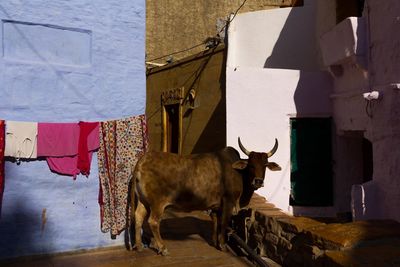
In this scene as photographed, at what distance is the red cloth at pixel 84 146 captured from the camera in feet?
18.9

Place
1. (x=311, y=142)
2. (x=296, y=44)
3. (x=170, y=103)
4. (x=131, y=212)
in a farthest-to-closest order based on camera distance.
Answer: (x=170, y=103)
(x=296, y=44)
(x=311, y=142)
(x=131, y=212)

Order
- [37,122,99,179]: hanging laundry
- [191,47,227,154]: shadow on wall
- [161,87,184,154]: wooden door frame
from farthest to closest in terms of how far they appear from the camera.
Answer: [161,87,184,154]: wooden door frame < [191,47,227,154]: shadow on wall < [37,122,99,179]: hanging laundry

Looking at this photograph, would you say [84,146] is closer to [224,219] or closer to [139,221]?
[139,221]

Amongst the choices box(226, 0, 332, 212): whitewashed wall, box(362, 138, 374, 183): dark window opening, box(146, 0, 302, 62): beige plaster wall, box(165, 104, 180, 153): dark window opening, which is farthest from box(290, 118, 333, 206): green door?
box(146, 0, 302, 62): beige plaster wall

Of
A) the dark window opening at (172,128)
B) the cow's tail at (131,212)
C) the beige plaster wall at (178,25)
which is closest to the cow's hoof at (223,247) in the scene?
the cow's tail at (131,212)

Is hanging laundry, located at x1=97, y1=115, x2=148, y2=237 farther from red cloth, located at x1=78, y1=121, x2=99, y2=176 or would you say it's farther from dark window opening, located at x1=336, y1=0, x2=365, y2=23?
dark window opening, located at x1=336, y1=0, x2=365, y2=23

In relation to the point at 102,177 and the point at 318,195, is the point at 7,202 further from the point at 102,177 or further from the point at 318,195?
the point at 318,195

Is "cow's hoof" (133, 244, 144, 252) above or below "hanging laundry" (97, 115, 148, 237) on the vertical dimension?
below

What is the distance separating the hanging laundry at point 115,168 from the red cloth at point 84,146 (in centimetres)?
18

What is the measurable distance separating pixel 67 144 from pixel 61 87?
0.83m

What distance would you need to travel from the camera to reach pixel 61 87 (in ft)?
19.1

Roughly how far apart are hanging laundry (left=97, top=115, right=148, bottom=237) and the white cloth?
92cm

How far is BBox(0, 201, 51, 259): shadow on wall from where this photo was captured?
17.7 ft

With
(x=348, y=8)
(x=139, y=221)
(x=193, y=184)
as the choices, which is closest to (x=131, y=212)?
(x=139, y=221)
